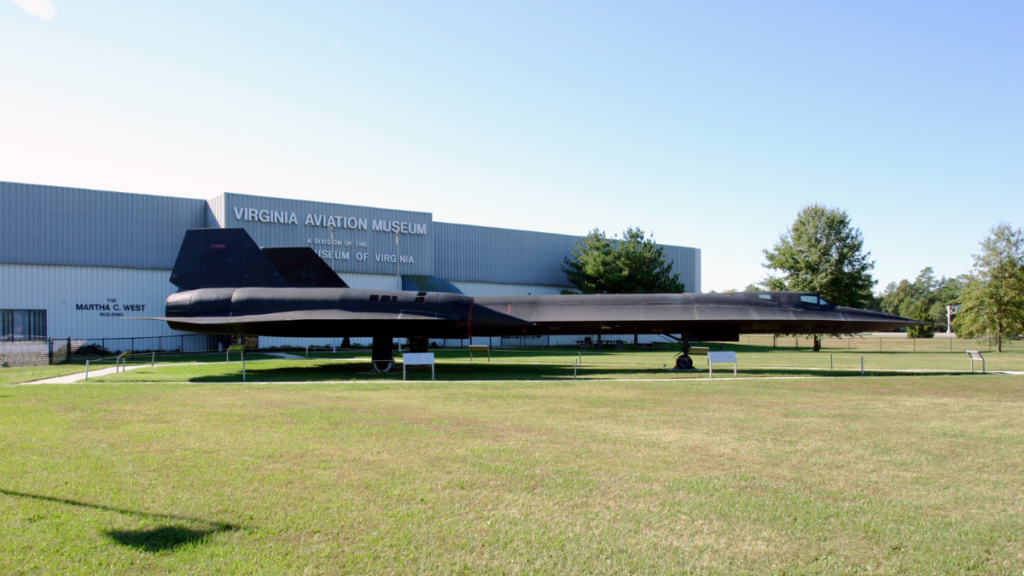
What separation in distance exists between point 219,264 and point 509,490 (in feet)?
60.8

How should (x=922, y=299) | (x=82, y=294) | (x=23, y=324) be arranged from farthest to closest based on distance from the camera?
(x=922, y=299) → (x=82, y=294) → (x=23, y=324)

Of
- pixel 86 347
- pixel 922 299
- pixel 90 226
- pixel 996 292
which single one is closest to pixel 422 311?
pixel 86 347

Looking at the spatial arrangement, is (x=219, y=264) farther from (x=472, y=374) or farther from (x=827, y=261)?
(x=827, y=261)

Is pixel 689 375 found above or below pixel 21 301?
below

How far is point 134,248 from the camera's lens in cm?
3303

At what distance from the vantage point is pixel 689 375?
19.3 m

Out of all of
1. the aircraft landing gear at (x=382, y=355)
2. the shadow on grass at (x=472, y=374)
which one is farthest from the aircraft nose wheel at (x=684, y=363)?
the aircraft landing gear at (x=382, y=355)

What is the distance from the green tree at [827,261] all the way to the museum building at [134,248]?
2677 cm

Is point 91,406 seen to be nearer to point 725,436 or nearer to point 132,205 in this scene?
point 725,436

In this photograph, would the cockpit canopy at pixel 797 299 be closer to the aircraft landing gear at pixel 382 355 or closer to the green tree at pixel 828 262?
the aircraft landing gear at pixel 382 355

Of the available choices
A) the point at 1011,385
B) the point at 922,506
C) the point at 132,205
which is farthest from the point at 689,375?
the point at 132,205

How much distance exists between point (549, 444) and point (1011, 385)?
15192mm

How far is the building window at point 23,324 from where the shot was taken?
30.3 m

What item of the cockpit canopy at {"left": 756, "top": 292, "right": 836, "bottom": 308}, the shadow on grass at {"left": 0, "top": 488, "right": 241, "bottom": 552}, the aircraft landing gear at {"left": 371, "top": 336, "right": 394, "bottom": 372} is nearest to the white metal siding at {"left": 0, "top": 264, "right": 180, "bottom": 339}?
the aircraft landing gear at {"left": 371, "top": 336, "right": 394, "bottom": 372}
